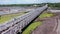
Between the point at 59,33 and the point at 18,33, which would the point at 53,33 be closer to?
the point at 59,33

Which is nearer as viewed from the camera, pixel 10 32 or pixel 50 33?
pixel 10 32

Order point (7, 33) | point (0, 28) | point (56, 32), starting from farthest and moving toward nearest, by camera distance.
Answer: point (56, 32) → point (0, 28) → point (7, 33)

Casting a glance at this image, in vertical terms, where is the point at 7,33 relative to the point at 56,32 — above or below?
above

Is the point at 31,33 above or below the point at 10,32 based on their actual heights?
below

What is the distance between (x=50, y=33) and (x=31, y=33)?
8.16 feet

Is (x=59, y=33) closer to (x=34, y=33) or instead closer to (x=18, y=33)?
(x=34, y=33)

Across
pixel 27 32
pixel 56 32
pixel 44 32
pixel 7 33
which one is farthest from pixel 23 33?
pixel 7 33

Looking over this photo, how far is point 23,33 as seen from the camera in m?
23.0

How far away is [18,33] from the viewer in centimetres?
→ 2142

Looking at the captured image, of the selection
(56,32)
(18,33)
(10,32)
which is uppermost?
(10,32)

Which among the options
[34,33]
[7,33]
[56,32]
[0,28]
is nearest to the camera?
[7,33]

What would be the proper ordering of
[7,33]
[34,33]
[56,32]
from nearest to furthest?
[7,33] → [34,33] → [56,32]


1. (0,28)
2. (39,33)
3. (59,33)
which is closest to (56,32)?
(59,33)

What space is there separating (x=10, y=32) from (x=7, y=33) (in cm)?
95
